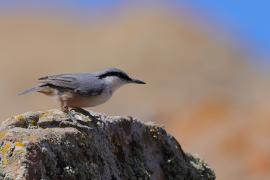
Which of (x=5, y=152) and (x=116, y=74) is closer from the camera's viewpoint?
(x=5, y=152)

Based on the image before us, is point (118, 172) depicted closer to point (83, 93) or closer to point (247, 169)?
point (83, 93)

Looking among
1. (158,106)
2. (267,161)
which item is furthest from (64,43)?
(267,161)

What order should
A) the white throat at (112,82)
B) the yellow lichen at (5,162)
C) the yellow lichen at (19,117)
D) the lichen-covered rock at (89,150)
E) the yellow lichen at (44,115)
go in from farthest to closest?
the white throat at (112,82), the yellow lichen at (44,115), the yellow lichen at (19,117), the lichen-covered rock at (89,150), the yellow lichen at (5,162)

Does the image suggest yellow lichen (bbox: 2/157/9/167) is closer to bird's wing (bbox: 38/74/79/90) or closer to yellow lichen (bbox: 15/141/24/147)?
yellow lichen (bbox: 15/141/24/147)

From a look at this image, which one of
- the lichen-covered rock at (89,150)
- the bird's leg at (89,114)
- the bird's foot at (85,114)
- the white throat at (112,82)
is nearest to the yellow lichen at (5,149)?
the lichen-covered rock at (89,150)

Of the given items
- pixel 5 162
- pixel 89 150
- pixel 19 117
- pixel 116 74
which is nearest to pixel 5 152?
pixel 5 162

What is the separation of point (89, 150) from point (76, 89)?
219 centimetres

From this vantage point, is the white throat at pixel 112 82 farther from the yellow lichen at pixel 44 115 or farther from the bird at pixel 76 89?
the yellow lichen at pixel 44 115

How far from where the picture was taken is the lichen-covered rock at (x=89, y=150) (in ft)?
22.5

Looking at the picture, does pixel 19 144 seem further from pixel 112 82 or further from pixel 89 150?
pixel 112 82

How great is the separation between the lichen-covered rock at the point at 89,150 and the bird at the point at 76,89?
821mm

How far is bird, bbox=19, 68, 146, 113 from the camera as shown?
9891 millimetres

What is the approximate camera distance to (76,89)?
32.6 feet

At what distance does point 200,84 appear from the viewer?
41.0 metres
